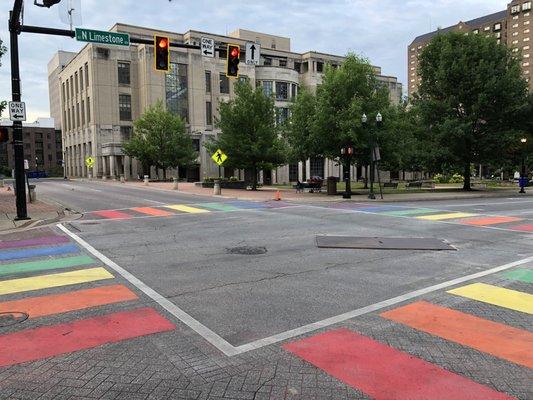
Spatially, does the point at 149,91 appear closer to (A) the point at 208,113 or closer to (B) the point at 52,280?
(A) the point at 208,113

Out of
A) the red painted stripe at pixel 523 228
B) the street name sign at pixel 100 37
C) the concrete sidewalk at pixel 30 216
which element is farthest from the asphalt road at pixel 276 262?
the street name sign at pixel 100 37

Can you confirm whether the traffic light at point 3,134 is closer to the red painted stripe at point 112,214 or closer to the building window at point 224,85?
the red painted stripe at point 112,214

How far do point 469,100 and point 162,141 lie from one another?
33.3 m

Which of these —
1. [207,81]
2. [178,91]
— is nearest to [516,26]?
[207,81]

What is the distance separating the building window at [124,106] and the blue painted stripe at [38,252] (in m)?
62.8

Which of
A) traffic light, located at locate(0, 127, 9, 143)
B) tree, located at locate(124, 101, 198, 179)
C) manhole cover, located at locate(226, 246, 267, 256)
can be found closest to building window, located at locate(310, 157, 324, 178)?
tree, located at locate(124, 101, 198, 179)

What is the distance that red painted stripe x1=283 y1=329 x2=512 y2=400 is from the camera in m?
3.81

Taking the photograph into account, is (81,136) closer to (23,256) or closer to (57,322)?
(23,256)

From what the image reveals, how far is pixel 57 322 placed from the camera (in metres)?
5.55

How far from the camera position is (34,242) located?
11672 mm

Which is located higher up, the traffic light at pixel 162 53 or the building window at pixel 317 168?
the traffic light at pixel 162 53

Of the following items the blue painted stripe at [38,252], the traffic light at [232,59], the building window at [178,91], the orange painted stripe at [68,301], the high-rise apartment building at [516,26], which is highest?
the high-rise apartment building at [516,26]

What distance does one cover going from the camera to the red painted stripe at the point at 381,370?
3.81m

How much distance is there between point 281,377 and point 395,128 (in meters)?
28.0
